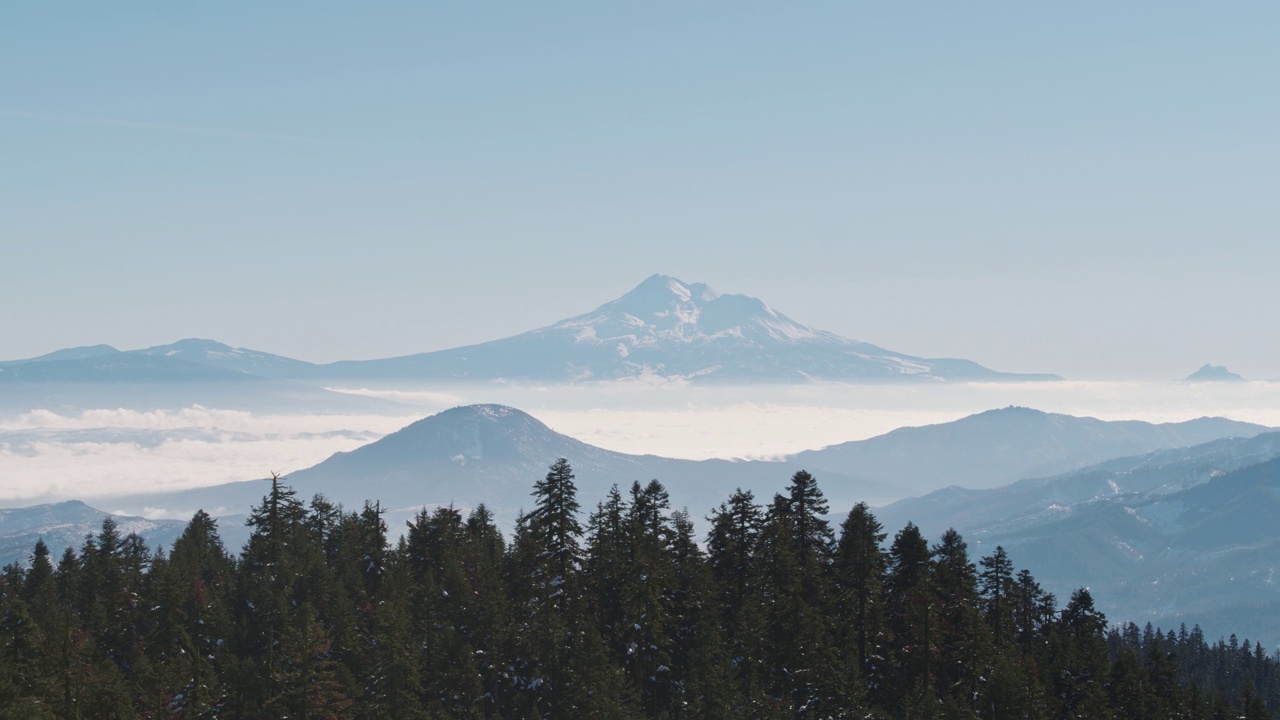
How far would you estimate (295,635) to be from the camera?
8200cm

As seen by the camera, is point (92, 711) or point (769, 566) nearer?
point (92, 711)

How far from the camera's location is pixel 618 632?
86.6 meters

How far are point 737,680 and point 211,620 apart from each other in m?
37.1

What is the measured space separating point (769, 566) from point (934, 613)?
38.7 ft

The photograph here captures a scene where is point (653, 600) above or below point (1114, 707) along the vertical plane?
above

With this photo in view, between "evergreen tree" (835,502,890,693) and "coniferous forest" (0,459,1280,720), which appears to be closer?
"coniferous forest" (0,459,1280,720)

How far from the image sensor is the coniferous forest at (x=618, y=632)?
7912 cm

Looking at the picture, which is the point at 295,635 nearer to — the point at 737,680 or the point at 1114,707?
the point at 737,680

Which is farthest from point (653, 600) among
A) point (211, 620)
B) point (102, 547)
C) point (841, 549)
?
point (102, 547)

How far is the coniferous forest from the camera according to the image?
7912 cm

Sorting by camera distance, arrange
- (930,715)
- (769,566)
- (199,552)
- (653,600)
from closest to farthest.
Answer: (930,715) < (653,600) < (769,566) < (199,552)

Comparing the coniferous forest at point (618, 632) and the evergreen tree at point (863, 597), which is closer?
the coniferous forest at point (618, 632)

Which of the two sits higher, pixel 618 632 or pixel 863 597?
pixel 863 597

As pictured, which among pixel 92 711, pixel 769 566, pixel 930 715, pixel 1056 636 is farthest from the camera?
pixel 1056 636
